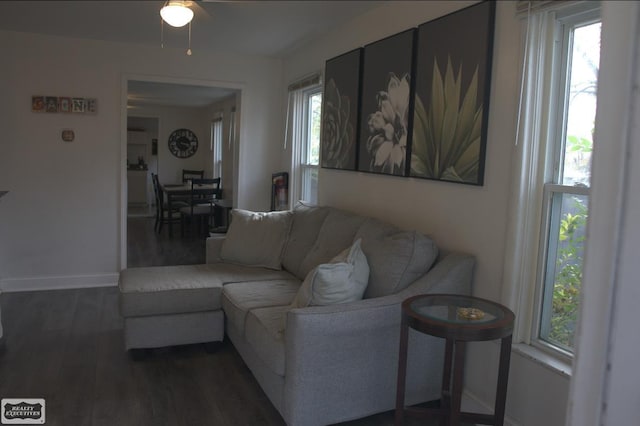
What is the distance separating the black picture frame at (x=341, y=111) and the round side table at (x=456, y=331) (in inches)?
71.0

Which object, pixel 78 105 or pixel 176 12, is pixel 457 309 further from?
pixel 78 105

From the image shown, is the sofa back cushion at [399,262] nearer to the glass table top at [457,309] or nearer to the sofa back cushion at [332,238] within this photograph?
the glass table top at [457,309]

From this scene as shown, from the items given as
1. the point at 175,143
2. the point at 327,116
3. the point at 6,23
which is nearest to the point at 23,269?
the point at 6,23

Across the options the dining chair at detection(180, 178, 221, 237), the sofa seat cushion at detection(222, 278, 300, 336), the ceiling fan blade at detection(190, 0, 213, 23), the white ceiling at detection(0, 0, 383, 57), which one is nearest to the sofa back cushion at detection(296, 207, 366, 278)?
the sofa seat cushion at detection(222, 278, 300, 336)

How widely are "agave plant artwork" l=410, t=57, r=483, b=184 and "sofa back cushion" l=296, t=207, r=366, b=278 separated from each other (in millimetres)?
520

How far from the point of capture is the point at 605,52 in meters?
0.64

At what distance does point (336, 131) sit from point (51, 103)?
2.70 meters

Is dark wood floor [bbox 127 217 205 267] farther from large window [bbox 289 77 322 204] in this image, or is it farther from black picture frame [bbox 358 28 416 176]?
black picture frame [bbox 358 28 416 176]

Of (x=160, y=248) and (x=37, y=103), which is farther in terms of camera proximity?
(x=160, y=248)

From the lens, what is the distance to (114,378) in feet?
9.65

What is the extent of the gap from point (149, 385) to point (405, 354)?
1.53 metres

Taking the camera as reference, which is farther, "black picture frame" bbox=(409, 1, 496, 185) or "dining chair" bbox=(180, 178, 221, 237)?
"dining chair" bbox=(180, 178, 221, 237)

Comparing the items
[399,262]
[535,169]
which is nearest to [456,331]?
[399,262]

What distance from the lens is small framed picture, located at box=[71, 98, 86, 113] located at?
4.79 metres
